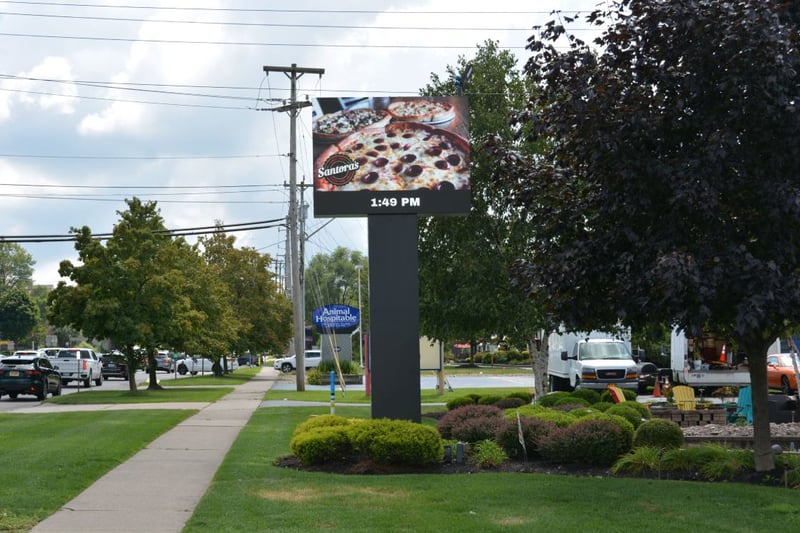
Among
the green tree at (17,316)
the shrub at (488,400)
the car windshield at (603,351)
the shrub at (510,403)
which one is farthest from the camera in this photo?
the green tree at (17,316)

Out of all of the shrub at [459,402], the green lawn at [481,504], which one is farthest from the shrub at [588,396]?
the green lawn at [481,504]

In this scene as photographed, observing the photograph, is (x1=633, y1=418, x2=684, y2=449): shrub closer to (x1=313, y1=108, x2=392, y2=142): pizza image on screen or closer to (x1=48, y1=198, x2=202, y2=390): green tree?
(x1=313, y1=108, x2=392, y2=142): pizza image on screen

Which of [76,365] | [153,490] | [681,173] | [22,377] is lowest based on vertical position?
[153,490]

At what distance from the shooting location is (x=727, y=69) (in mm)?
10125

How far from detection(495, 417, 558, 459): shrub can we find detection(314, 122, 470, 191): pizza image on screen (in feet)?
16.3

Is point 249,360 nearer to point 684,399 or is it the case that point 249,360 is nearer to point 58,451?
point 684,399

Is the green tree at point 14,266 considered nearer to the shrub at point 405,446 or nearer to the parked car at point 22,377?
the parked car at point 22,377

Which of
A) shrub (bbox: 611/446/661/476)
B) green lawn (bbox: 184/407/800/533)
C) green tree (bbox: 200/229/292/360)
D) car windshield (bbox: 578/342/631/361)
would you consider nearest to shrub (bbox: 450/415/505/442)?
green lawn (bbox: 184/407/800/533)

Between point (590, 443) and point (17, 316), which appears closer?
point (590, 443)

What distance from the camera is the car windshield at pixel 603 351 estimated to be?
3316cm

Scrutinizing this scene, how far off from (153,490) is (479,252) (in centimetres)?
1350

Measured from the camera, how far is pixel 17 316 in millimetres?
113250

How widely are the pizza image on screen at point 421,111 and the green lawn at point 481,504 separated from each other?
23.6ft

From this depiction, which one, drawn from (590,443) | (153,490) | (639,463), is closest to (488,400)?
(590,443)
